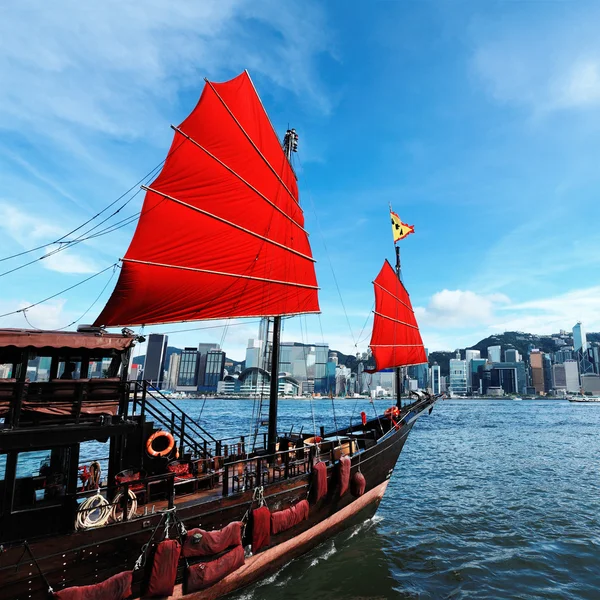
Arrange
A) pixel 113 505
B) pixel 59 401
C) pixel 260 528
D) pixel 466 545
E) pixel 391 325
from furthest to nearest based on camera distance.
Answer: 1. pixel 391 325
2. pixel 466 545
3. pixel 260 528
4. pixel 59 401
5. pixel 113 505

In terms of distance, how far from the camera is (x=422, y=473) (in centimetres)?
2388

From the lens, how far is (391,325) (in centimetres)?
3167

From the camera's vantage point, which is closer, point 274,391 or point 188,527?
point 188,527

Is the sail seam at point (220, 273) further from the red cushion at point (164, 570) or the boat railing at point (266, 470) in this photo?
the red cushion at point (164, 570)

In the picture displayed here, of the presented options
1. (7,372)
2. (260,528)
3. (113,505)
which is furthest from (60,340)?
(7,372)

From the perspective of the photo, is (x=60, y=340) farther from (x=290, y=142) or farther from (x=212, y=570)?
(x=290, y=142)

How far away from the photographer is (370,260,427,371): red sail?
30.3 m

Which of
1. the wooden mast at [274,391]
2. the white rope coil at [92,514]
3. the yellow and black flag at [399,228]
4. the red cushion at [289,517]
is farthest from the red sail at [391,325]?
the white rope coil at [92,514]

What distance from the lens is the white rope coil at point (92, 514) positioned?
756 cm

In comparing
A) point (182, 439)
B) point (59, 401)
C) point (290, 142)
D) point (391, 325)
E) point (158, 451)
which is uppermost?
point (290, 142)

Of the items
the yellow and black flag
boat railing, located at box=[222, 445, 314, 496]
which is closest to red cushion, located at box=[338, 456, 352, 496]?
boat railing, located at box=[222, 445, 314, 496]

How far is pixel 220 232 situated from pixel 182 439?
26.2 ft

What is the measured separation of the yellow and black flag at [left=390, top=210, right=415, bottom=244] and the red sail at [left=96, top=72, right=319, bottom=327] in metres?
15.0

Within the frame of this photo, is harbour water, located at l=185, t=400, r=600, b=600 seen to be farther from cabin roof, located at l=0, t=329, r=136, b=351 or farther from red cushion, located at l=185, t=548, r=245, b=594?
cabin roof, located at l=0, t=329, r=136, b=351
